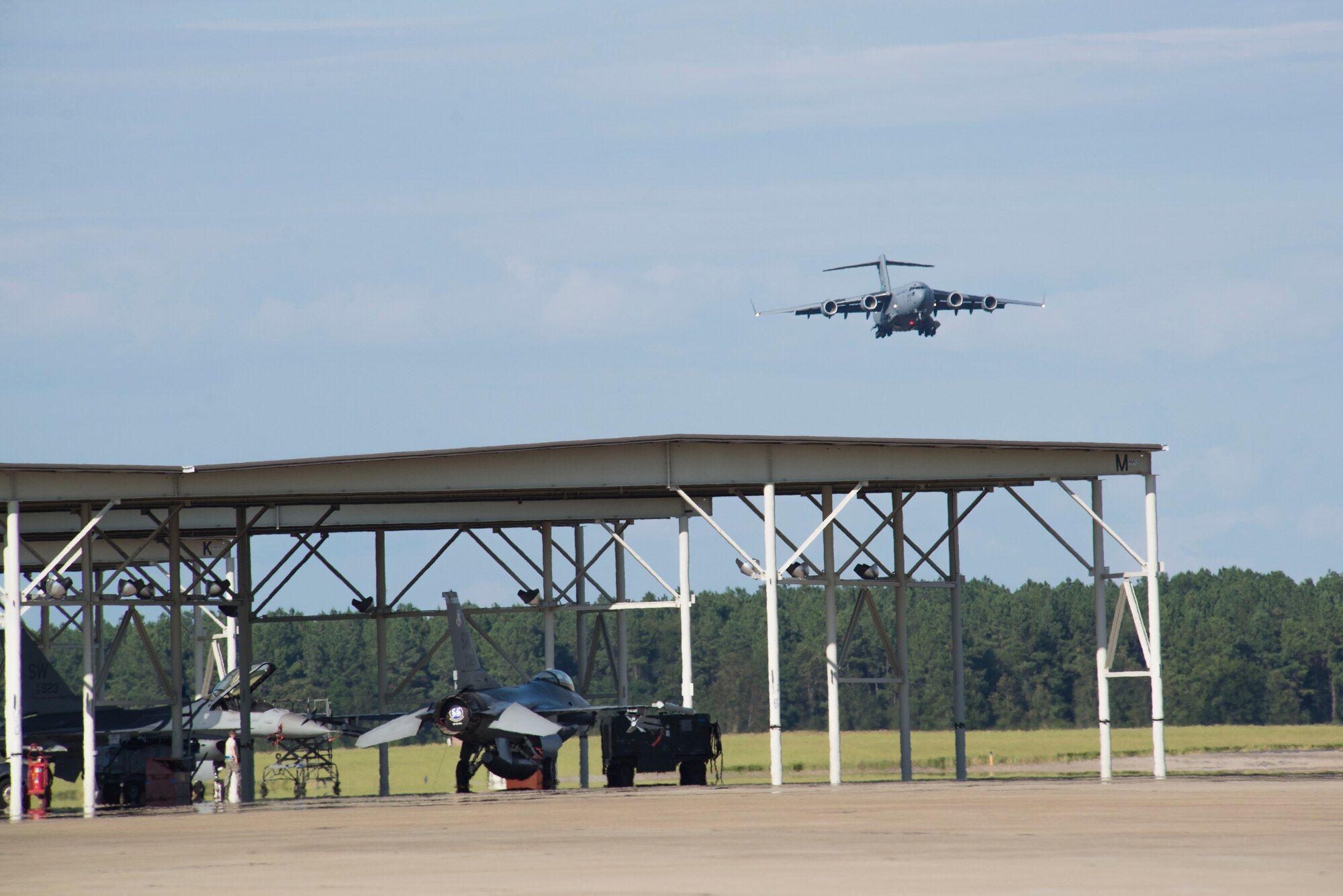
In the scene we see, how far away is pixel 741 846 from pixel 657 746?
1607 cm

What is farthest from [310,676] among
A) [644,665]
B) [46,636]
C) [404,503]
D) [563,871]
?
[563,871]

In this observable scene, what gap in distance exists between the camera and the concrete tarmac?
15.0 m

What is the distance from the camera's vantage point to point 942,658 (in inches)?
4670

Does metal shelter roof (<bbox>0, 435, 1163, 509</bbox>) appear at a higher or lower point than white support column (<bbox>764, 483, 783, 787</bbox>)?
higher

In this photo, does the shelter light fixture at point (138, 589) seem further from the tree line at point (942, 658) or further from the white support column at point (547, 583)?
the tree line at point (942, 658)

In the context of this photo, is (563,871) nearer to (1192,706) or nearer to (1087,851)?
(1087,851)

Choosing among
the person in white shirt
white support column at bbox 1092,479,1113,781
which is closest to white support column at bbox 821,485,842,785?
white support column at bbox 1092,479,1113,781

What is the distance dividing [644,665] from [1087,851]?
110m

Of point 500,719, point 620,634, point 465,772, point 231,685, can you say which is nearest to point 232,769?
point 465,772

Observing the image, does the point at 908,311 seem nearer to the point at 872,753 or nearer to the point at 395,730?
the point at 872,753

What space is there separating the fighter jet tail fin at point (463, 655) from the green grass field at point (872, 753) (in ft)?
33.4

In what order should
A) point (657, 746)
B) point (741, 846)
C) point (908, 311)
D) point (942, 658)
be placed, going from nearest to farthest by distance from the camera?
point (741, 846) < point (657, 746) < point (908, 311) < point (942, 658)

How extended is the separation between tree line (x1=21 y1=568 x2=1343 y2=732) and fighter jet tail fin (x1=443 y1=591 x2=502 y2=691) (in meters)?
71.6

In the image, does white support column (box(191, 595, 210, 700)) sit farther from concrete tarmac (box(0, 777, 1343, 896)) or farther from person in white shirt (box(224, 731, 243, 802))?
concrete tarmac (box(0, 777, 1343, 896))
